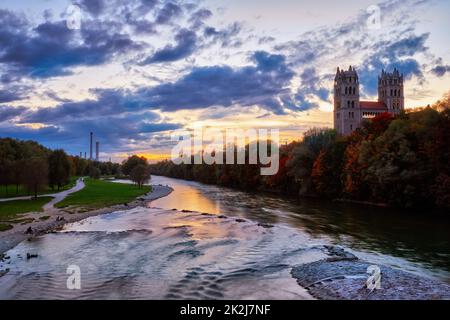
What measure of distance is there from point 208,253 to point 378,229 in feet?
63.6

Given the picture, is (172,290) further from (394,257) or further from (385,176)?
(385,176)

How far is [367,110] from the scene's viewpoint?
197000mm

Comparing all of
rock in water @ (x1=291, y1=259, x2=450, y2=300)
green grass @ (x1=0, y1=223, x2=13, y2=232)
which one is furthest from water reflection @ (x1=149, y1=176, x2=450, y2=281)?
green grass @ (x1=0, y1=223, x2=13, y2=232)

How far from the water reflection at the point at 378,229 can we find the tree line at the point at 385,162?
4.29 m

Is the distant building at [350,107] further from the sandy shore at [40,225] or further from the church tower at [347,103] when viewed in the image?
the sandy shore at [40,225]

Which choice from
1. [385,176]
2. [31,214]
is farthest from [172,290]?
[385,176]

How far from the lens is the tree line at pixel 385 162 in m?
56.5

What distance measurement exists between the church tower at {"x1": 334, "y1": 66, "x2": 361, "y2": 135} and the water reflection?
132563mm

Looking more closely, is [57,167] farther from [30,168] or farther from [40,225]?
[40,225]

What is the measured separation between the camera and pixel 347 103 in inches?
7623

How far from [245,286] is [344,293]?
5095 mm

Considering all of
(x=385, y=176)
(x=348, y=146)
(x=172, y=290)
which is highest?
(x=348, y=146)

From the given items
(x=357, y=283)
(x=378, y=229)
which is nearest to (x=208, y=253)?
(x=357, y=283)

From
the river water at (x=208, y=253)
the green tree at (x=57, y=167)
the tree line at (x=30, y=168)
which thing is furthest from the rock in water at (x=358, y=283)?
the green tree at (x=57, y=167)
